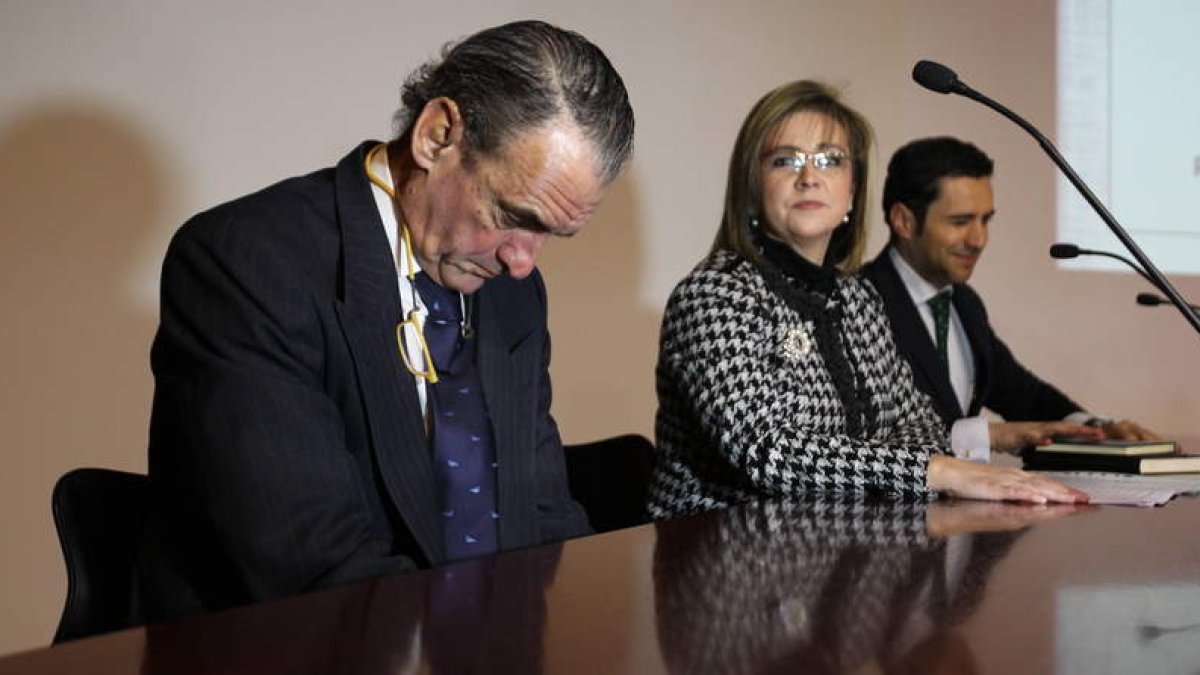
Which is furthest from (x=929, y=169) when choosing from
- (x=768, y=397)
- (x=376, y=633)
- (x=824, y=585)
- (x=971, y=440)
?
(x=376, y=633)

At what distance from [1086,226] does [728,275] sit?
2458 millimetres

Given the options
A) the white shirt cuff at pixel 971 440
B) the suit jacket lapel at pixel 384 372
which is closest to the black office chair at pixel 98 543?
the suit jacket lapel at pixel 384 372

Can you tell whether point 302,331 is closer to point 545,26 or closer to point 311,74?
point 545,26

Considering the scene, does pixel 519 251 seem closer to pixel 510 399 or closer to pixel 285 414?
pixel 510 399

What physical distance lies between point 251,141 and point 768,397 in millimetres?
1167

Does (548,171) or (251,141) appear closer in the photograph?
(548,171)

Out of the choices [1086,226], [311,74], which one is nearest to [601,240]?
[311,74]

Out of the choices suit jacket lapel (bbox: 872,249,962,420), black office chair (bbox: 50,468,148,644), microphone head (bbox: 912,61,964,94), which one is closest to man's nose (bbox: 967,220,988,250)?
suit jacket lapel (bbox: 872,249,962,420)

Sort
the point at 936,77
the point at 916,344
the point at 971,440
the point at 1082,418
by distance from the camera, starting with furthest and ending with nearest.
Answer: the point at 1082,418 < the point at 916,344 < the point at 971,440 < the point at 936,77

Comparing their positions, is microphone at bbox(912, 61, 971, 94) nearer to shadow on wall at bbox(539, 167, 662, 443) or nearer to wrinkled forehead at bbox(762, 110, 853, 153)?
wrinkled forehead at bbox(762, 110, 853, 153)

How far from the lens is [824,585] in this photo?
3.66 ft

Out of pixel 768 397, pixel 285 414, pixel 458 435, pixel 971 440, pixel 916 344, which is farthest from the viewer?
pixel 916 344

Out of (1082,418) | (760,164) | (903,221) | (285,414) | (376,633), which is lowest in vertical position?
(1082,418)

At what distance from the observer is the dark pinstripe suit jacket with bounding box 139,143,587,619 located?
4.15ft
